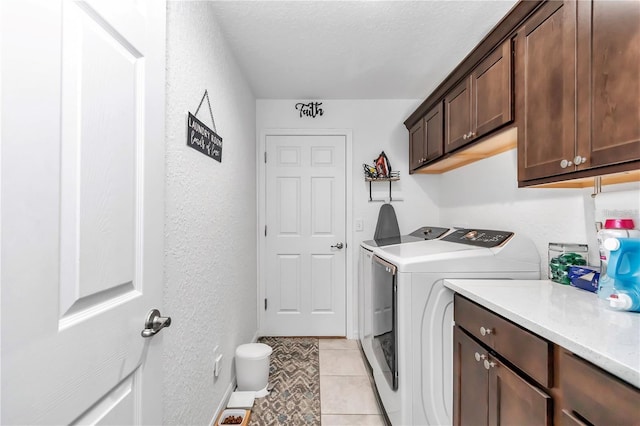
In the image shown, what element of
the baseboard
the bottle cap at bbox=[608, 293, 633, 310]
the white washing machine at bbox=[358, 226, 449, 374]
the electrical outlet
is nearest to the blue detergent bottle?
the bottle cap at bbox=[608, 293, 633, 310]

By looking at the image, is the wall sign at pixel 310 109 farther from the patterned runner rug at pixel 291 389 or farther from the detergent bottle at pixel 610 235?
the detergent bottle at pixel 610 235

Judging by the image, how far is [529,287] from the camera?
1.34 meters

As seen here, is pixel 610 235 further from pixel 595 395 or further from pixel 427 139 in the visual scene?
pixel 427 139

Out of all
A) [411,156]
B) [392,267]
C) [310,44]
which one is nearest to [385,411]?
[392,267]

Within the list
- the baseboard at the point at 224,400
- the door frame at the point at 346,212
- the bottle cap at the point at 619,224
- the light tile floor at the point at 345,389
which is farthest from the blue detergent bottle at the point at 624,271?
the door frame at the point at 346,212


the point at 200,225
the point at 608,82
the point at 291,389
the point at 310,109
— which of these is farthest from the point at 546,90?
the point at 291,389

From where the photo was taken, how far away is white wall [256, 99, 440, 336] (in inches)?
119

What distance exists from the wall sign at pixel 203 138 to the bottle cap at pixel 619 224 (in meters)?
1.78

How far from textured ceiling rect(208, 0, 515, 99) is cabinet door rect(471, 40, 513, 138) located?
0.41 meters

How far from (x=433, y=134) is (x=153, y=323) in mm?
2203

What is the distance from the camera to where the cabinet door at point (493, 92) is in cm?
142

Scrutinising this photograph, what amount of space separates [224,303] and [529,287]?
166 centimetres

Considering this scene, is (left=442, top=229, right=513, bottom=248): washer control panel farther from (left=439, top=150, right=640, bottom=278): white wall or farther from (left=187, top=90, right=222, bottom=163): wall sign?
(left=187, top=90, right=222, bottom=163): wall sign

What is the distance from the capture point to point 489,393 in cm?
111
